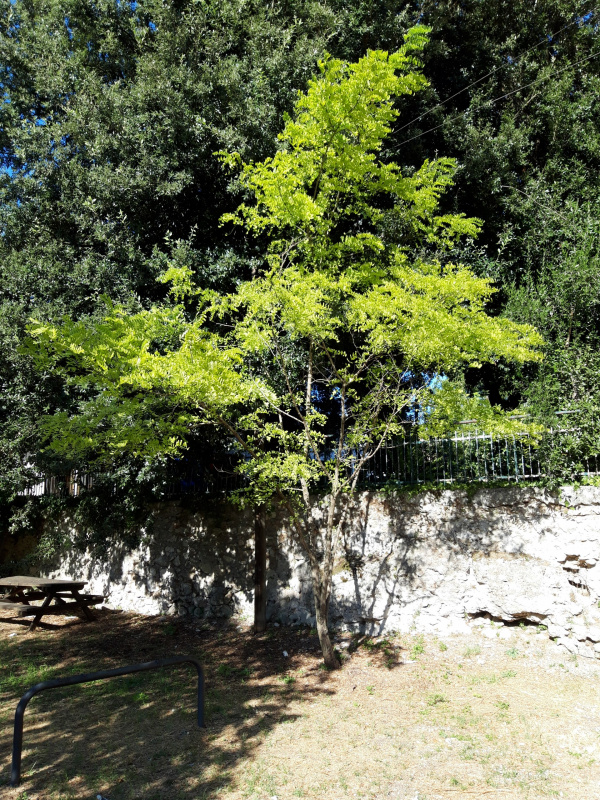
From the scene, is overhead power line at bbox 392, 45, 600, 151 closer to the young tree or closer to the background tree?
the background tree

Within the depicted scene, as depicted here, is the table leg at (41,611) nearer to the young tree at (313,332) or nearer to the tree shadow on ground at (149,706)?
the tree shadow on ground at (149,706)

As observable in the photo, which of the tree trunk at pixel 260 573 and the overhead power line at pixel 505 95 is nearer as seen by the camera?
the tree trunk at pixel 260 573

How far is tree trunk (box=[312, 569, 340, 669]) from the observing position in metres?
7.23

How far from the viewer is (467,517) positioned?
26.5 feet

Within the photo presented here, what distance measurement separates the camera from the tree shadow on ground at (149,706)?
4672 mm

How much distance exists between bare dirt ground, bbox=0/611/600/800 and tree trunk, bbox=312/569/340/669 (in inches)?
8.1

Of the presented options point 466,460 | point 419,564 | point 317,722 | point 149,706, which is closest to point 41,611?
point 149,706

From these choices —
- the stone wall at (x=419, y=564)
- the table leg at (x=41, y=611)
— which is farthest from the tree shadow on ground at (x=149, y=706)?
the stone wall at (x=419, y=564)

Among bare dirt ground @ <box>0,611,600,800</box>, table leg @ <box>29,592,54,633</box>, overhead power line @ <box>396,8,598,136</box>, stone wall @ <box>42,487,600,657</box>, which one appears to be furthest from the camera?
overhead power line @ <box>396,8,598,136</box>

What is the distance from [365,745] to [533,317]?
647cm

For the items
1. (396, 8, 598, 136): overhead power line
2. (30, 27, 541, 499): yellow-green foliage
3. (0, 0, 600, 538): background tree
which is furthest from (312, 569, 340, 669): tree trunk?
(396, 8, 598, 136): overhead power line

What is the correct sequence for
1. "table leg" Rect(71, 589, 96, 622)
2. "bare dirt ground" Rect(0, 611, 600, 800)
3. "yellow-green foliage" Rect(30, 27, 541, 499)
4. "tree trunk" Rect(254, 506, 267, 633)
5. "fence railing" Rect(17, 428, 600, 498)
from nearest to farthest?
"bare dirt ground" Rect(0, 611, 600, 800) < "yellow-green foliage" Rect(30, 27, 541, 499) < "fence railing" Rect(17, 428, 600, 498) < "tree trunk" Rect(254, 506, 267, 633) < "table leg" Rect(71, 589, 96, 622)

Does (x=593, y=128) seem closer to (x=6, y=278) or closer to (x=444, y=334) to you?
(x=444, y=334)

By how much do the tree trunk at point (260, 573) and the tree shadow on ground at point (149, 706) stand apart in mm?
215
